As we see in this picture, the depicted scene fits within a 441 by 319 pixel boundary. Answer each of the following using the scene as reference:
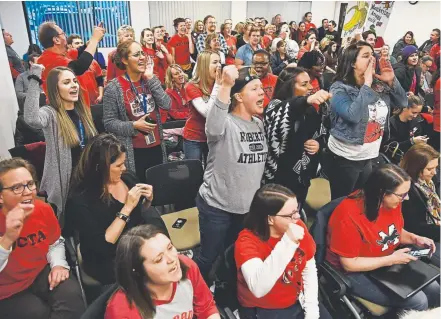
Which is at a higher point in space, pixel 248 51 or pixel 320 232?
pixel 248 51

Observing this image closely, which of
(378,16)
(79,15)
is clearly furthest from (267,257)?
(79,15)

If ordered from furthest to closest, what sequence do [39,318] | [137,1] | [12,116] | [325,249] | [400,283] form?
1. [137,1]
2. [12,116]
3. [325,249]
4. [400,283]
5. [39,318]

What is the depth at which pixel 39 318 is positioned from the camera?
5.29ft

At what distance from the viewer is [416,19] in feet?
30.9

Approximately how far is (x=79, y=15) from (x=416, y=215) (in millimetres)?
7877

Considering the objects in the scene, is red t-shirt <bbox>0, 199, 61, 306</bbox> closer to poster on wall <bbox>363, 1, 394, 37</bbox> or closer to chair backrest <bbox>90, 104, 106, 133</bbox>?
chair backrest <bbox>90, 104, 106, 133</bbox>

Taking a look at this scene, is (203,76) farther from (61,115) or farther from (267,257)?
(267,257)

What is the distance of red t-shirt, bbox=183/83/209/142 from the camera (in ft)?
8.53

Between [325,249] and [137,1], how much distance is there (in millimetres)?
7904

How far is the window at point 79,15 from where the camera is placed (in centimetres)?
750

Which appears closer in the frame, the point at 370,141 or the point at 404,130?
the point at 370,141

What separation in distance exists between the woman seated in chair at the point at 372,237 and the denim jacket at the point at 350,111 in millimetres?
462

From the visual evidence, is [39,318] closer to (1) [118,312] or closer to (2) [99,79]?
(1) [118,312]

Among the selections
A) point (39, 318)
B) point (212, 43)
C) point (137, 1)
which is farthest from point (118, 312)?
point (137, 1)
